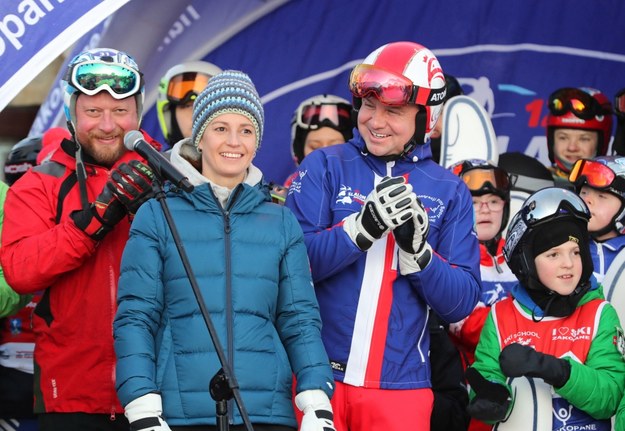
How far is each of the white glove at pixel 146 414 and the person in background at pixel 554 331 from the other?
147 centimetres

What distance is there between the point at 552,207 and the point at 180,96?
7.89 feet

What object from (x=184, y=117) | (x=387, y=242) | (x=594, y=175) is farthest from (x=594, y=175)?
(x=184, y=117)

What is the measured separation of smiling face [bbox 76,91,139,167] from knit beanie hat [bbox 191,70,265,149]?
0.55 meters

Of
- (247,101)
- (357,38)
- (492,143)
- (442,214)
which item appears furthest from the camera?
(357,38)

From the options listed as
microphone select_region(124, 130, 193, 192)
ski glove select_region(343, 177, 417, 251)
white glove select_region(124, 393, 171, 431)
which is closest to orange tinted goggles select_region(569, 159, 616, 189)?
ski glove select_region(343, 177, 417, 251)

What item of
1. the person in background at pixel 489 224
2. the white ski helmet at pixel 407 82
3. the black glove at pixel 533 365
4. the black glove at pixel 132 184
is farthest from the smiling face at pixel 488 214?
the black glove at pixel 132 184

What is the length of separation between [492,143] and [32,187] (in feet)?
9.95

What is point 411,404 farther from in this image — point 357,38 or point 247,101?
point 357,38

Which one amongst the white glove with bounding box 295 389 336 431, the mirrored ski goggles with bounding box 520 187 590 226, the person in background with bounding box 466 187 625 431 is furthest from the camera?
the mirrored ski goggles with bounding box 520 187 590 226

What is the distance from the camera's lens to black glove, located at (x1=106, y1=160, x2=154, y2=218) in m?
4.53

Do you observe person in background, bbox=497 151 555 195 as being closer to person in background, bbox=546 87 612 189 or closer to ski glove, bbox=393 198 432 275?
person in background, bbox=546 87 612 189

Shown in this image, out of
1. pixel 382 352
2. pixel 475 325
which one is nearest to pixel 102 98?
pixel 382 352

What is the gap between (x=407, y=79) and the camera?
16.1 feet

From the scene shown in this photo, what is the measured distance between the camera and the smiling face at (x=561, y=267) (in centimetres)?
501
